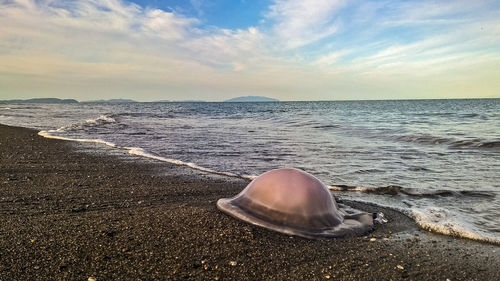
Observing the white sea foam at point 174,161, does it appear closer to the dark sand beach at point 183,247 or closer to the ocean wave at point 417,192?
the dark sand beach at point 183,247

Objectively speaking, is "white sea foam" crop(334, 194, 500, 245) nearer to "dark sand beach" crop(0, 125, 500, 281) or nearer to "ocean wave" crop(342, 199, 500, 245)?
"ocean wave" crop(342, 199, 500, 245)

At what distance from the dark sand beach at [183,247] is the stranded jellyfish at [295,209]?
121mm

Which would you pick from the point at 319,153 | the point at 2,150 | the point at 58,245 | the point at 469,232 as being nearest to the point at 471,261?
the point at 469,232

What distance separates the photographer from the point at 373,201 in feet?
16.1

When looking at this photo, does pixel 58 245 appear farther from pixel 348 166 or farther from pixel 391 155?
pixel 391 155

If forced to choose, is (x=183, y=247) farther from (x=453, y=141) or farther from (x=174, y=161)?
(x=453, y=141)

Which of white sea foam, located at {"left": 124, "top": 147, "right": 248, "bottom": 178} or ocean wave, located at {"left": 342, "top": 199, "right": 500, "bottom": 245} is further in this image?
white sea foam, located at {"left": 124, "top": 147, "right": 248, "bottom": 178}

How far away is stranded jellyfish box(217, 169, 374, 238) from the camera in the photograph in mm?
3381

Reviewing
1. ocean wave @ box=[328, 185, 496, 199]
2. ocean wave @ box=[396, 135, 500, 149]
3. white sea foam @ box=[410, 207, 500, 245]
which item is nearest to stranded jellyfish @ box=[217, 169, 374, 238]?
white sea foam @ box=[410, 207, 500, 245]

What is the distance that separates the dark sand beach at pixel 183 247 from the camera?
8.35 feet

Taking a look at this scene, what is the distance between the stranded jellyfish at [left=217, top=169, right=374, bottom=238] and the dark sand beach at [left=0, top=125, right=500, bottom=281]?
0.12 metres

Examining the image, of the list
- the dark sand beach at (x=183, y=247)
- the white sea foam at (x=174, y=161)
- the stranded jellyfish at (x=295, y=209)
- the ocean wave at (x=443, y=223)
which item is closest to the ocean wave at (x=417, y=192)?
the ocean wave at (x=443, y=223)

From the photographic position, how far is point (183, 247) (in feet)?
9.61

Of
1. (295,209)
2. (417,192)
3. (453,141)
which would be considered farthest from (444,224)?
(453,141)
